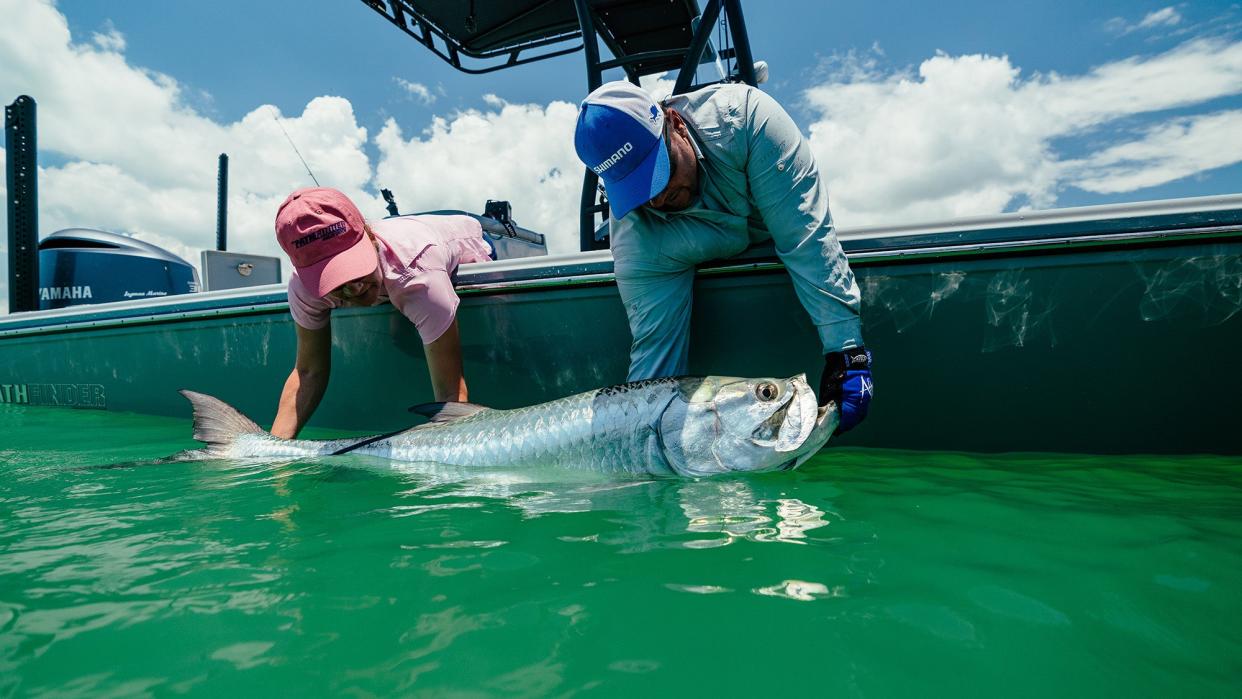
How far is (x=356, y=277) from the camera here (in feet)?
9.45

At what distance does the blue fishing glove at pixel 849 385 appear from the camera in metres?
2.38

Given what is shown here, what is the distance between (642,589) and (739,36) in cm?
399

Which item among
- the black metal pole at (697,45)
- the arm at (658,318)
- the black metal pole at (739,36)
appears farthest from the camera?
the black metal pole at (739,36)

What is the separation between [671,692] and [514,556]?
67cm

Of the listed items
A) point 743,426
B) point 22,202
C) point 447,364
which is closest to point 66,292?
point 22,202

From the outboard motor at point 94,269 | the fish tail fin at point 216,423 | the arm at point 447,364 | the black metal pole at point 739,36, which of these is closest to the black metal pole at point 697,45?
the black metal pole at point 739,36

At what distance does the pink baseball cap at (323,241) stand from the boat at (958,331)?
2.40 ft

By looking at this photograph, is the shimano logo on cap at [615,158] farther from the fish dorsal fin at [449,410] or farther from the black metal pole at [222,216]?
the black metal pole at [222,216]

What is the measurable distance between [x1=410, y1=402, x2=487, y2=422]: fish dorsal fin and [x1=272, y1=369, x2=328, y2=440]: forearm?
3.57 ft

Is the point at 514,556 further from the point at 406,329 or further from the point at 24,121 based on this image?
the point at 24,121

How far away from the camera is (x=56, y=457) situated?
3.30 metres

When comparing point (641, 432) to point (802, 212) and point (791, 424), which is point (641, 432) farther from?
point (802, 212)

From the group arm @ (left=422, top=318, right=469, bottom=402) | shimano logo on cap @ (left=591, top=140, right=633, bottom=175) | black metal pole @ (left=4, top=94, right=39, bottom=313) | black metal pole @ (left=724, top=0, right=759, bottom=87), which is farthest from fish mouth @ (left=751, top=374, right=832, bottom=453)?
black metal pole @ (left=4, top=94, right=39, bottom=313)

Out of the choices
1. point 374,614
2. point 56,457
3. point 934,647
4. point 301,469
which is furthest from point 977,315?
point 56,457
